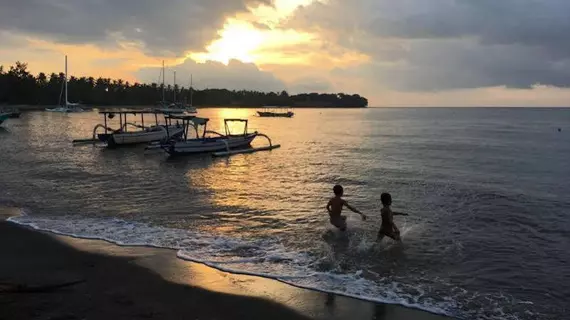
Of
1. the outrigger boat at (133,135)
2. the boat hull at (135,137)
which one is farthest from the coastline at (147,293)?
the boat hull at (135,137)

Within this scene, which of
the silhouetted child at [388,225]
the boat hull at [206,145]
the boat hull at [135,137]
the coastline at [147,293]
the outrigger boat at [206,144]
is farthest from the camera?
the boat hull at [135,137]

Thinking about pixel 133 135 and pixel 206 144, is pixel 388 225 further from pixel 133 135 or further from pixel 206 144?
pixel 133 135

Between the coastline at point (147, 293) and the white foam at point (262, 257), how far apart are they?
0.38 meters

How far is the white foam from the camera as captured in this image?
892 cm

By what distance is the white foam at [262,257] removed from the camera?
8922 millimetres

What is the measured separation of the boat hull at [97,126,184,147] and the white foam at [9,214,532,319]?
86.5ft

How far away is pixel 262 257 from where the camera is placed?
11.3 meters

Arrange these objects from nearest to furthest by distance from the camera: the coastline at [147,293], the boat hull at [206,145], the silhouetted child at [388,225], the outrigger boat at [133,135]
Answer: the coastline at [147,293]
the silhouetted child at [388,225]
the boat hull at [206,145]
the outrigger boat at [133,135]

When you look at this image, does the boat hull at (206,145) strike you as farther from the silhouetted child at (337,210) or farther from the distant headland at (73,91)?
the distant headland at (73,91)

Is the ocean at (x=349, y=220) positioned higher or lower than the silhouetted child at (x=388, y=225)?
lower

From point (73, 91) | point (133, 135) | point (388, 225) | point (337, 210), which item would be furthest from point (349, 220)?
point (73, 91)

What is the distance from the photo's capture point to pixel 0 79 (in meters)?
144

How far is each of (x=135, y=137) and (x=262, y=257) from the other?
114 ft

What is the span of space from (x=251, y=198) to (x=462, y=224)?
8.48m
